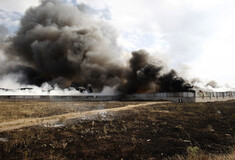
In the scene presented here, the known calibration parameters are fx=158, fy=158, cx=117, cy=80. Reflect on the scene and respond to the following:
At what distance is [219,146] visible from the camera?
8.77 m

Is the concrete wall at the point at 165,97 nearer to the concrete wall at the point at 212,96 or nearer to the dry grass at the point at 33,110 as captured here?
the concrete wall at the point at 212,96

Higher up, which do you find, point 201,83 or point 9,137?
point 201,83

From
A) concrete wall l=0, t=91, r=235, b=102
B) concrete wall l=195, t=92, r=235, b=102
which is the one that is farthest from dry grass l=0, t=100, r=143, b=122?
concrete wall l=195, t=92, r=235, b=102

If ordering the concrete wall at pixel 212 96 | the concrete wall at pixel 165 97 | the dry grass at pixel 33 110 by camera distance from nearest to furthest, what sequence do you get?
the dry grass at pixel 33 110
the concrete wall at pixel 165 97
the concrete wall at pixel 212 96

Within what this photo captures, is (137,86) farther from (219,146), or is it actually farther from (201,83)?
(219,146)

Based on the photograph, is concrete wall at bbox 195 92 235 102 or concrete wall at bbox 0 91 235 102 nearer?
concrete wall at bbox 0 91 235 102

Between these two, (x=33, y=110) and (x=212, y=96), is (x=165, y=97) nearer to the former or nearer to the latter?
(x=212, y=96)

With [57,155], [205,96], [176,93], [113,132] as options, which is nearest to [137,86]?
[176,93]

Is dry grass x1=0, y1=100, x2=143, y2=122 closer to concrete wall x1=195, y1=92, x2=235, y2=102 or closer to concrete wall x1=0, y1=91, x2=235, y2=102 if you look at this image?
concrete wall x1=0, y1=91, x2=235, y2=102

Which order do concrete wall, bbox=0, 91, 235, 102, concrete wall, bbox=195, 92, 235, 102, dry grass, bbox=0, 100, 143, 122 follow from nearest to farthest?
dry grass, bbox=0, 100, 143, 122
concrete wall, bbox=0, 91, 235, 102
concrete wall, bbox=195, 92, 235, 102

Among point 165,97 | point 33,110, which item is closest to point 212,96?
point 165,97

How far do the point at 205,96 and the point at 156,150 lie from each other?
171ft

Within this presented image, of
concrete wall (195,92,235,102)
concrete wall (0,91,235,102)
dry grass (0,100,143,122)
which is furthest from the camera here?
concrete wall (195,92,235,102)

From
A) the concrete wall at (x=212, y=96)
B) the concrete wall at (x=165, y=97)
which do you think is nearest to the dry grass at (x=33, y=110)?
the concrete wall at (x=165, y=97)
